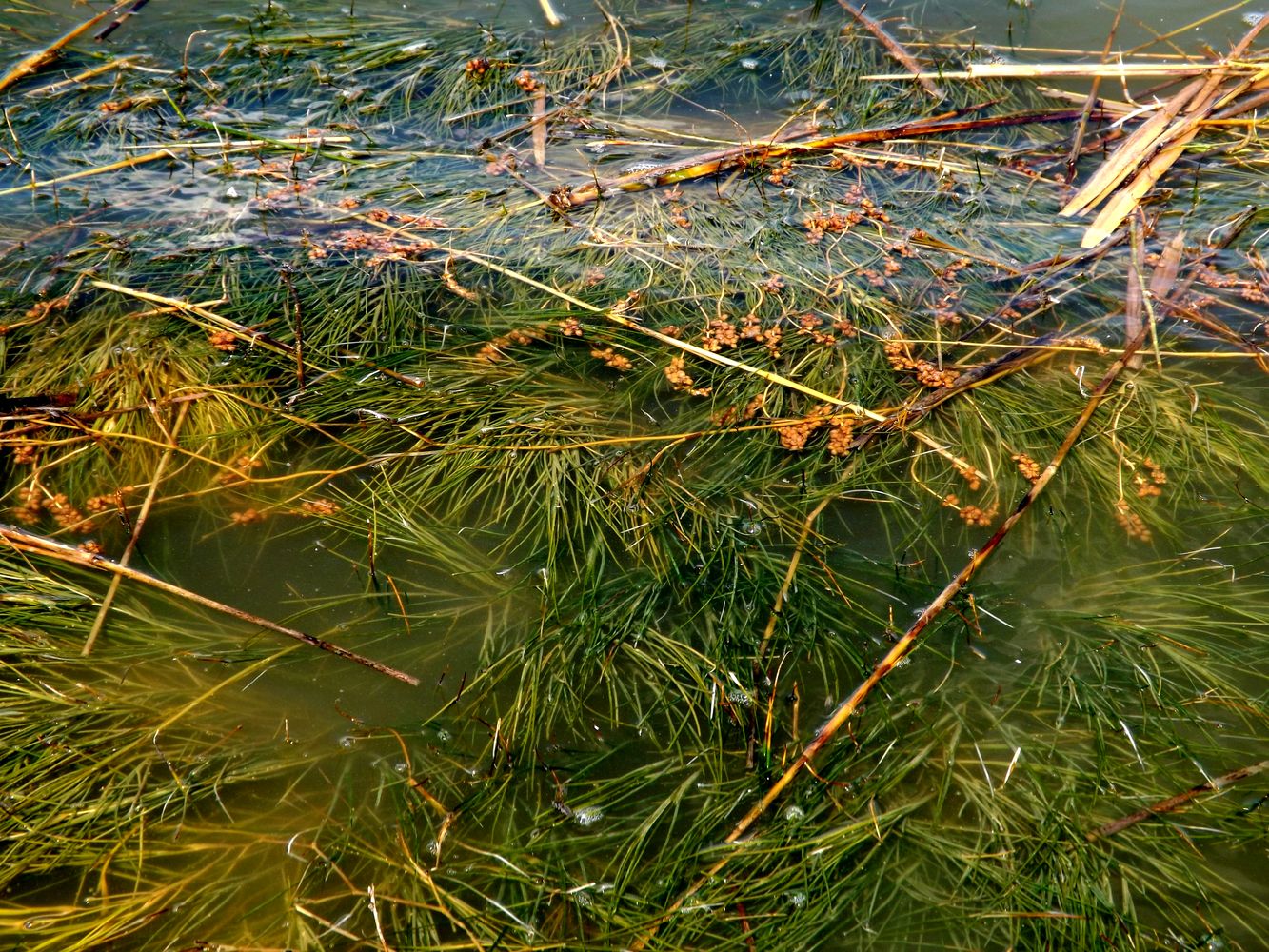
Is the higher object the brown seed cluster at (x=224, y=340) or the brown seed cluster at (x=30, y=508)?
the brown seed cluster at (x=224, y=340)

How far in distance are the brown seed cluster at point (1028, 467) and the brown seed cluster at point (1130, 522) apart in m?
0.21

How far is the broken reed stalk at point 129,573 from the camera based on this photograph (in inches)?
77.1

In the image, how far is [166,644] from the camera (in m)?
1.95

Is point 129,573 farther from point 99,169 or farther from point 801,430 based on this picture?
point 99,169

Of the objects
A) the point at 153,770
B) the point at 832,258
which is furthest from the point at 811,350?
the point at 153,770

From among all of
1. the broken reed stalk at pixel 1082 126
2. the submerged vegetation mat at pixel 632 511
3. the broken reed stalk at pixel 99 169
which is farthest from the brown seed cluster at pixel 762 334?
the broken reed stalk at pixel 99 169

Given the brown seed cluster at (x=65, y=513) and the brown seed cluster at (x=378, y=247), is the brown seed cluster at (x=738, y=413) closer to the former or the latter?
the brown seed cluster at (x=378, y=247)

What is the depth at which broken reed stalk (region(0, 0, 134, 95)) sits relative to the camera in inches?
133

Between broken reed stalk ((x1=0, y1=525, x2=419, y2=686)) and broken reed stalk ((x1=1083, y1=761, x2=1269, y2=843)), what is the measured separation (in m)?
1.50

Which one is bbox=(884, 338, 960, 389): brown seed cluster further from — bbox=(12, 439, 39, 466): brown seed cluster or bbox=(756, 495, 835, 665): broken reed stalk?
bbox=(12, 439, 39, 466): brown seed cluster

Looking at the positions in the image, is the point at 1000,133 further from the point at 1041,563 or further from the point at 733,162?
the point at 1041,563

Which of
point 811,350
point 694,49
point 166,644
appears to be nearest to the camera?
point 166,644

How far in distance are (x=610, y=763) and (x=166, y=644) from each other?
1.03 metres

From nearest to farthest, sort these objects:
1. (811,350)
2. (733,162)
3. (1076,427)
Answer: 1. (1076,427)
2. (811,350)
3. (733,162)
